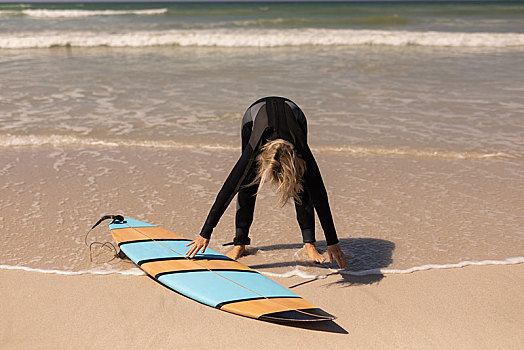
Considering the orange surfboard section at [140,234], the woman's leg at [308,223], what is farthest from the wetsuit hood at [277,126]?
the orange surfboard section at [140,234]

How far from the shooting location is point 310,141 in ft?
20.9

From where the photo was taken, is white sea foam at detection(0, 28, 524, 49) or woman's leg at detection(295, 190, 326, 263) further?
white sea foam at detection(0, 28, 524, 49)

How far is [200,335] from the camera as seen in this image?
2.74 metres

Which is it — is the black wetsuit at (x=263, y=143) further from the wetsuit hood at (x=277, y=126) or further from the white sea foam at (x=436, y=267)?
the white sea foam at (x=436, y=267)

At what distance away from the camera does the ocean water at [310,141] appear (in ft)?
12.9

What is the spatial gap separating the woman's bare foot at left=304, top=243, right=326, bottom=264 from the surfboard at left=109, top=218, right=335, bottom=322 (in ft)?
1.61

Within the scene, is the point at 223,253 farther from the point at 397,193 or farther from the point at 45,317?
the point at 397,193

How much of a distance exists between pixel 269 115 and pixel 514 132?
501 centimetres

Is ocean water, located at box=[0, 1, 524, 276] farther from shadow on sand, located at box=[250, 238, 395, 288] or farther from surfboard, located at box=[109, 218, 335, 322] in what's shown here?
surfboard, located at box=[109, 218, 335, 322]

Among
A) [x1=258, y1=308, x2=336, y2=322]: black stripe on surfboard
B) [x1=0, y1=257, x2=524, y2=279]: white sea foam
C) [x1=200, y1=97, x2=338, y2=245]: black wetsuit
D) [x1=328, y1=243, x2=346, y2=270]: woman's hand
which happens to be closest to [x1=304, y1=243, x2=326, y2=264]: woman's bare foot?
[x1=0, y1=257, x2=524, y2=279]: white sea foam

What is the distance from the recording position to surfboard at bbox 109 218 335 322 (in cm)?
282

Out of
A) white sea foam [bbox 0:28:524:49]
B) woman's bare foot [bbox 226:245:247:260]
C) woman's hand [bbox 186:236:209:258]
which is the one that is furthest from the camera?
white sea foam [bbox 0:28:524:49]

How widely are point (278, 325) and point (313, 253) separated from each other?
→ 84 centimetres

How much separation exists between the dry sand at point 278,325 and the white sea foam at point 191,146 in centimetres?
266
